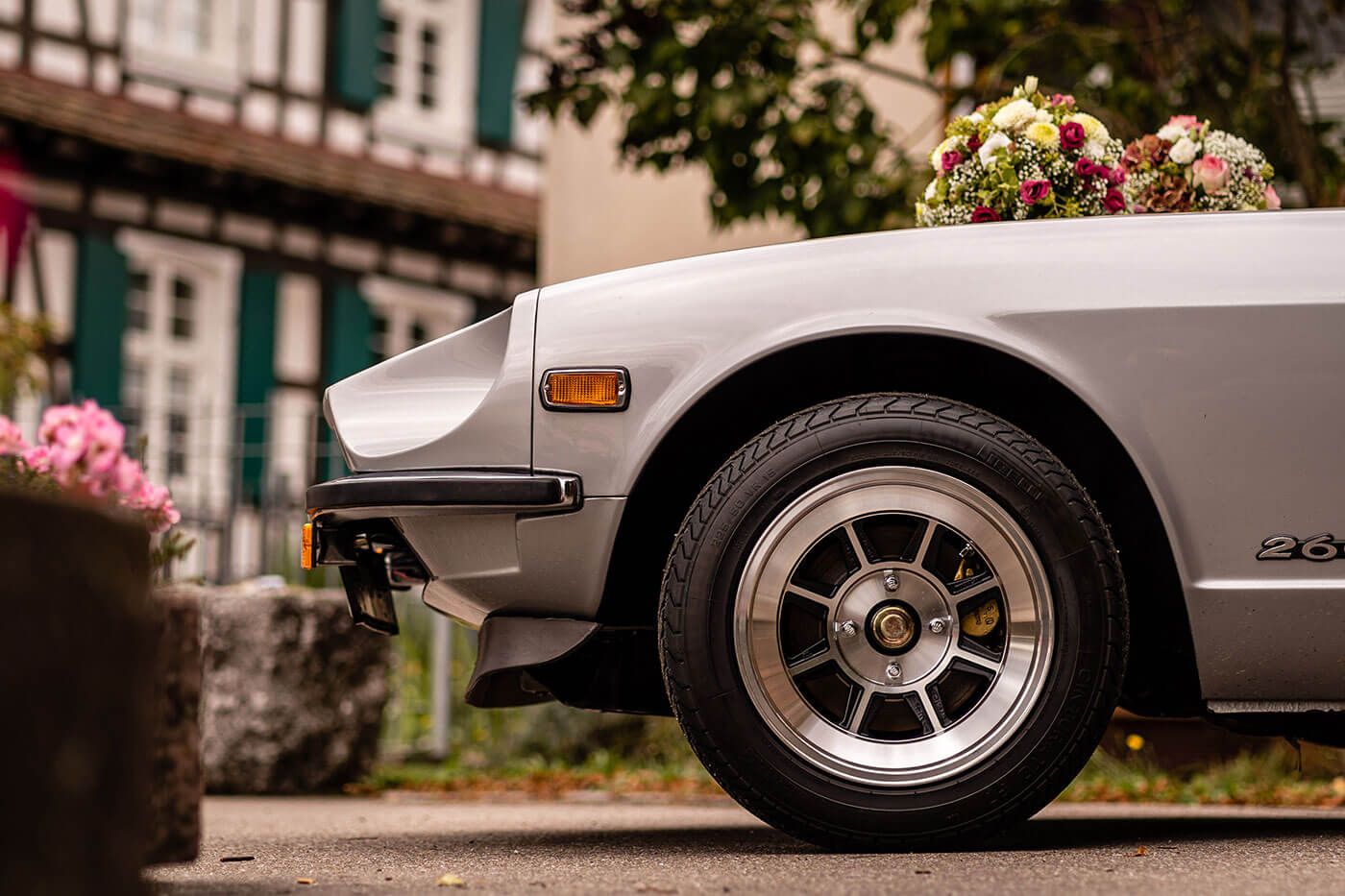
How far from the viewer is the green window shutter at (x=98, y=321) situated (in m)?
13.1

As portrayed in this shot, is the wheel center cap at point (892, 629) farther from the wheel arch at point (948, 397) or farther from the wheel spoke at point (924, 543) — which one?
the wheel arch at point (948, 397)

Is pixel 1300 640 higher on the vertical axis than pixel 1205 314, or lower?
lower

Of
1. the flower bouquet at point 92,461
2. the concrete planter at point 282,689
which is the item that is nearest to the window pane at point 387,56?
the concrete planter at point 282,689

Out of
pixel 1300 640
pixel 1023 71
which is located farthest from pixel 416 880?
pixel 1023 71

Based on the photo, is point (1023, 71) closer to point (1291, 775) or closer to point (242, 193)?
point (1291, 775)

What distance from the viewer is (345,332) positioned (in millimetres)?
14727

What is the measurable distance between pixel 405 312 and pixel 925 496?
1311 cm

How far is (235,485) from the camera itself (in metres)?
7.83

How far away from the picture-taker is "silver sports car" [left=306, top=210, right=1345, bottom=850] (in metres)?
2.77

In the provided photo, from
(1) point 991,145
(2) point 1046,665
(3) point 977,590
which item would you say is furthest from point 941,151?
(2) point 1046,665

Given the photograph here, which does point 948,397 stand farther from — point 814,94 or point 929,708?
point 814,94

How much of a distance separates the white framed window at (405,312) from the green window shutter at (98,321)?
7.97 feet

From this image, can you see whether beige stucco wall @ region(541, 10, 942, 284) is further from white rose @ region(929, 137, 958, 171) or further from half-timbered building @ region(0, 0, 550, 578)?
white rose @ region(929, 137, 958, 171)

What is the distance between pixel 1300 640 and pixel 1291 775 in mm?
3712
